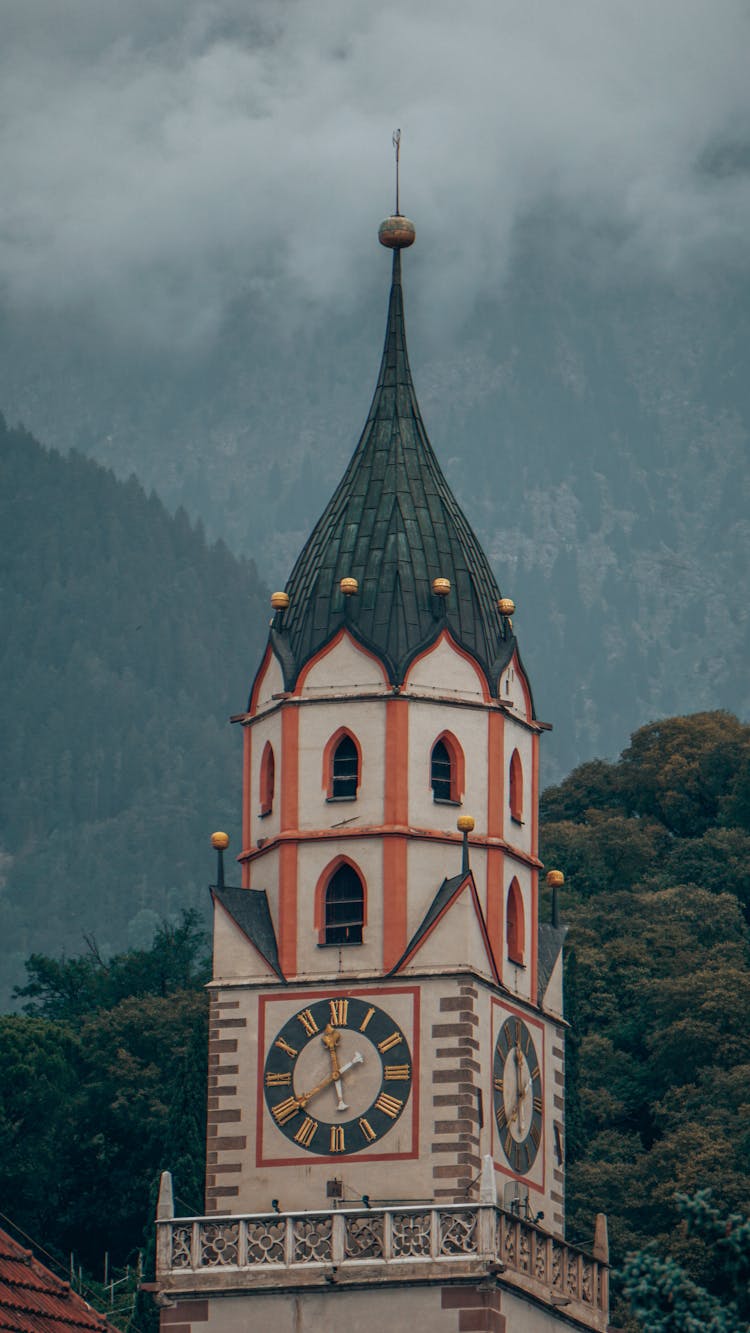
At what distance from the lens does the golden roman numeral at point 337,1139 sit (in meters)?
48.2

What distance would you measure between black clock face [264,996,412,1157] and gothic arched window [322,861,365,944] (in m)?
0.96

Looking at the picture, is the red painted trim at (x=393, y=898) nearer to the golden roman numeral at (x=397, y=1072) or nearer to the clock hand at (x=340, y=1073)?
the clock hand at (x=340, y=1073)

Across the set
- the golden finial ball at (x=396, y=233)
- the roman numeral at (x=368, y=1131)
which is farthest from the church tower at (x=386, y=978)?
the golden finial ball at (x=396, y=233)

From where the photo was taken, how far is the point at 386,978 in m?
48.8

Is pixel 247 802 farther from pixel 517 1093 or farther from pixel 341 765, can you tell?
pixel 517 1093

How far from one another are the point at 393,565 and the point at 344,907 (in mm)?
4842

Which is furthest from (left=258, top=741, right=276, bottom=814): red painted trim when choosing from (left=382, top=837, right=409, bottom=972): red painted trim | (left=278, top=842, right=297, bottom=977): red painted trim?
(left=382, top=837, right=409, bottom=972): red painted trim

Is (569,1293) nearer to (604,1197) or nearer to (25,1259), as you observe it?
(25,1259)

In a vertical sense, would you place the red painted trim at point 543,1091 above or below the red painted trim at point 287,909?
below

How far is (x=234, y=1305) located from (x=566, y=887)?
45323 millimetres

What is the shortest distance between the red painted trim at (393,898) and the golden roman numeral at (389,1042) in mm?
879

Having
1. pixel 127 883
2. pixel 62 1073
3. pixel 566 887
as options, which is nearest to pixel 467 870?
pixel 62 1073

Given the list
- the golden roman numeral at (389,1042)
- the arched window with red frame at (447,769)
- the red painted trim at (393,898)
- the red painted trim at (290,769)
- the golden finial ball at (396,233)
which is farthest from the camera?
the golden finial ball at (396,233)

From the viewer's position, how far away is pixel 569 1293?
160ft
